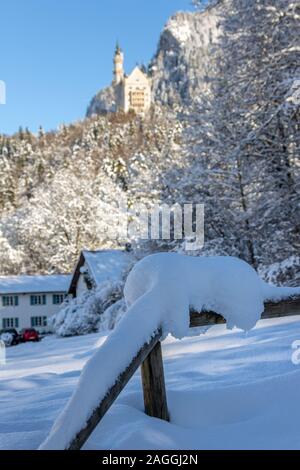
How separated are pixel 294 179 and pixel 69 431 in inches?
475

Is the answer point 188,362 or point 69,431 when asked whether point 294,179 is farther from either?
point 69,431

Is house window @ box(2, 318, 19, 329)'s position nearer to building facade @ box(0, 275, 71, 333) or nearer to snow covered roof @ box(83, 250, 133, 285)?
building facade @ box(0, 275, 71, 333)

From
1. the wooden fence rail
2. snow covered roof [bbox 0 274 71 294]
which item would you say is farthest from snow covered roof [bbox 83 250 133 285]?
the wooden fence rail

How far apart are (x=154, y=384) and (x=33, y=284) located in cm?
4480

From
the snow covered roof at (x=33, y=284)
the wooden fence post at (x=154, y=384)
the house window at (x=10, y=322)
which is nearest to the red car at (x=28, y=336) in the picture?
the snow covered roof at (x=33, y=284)

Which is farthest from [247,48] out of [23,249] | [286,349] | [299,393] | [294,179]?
[23,249]

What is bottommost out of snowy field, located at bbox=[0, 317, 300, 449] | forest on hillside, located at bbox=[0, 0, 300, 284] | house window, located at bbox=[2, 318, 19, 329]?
house window, located at bbox=[2, 318, 19, 329]

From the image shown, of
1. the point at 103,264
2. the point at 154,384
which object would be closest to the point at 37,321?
the point at 103,264

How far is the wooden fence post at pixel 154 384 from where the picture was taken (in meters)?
3.01

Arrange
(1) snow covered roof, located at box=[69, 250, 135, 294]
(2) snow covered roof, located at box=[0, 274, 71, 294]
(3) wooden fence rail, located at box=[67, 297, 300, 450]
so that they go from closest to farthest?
(3) wooden fence rail, located at box=[67, 297, 300, 450] → (1) snow covered roof, located at box=[69, 250, 135, 294] → (2) snow covered roof, located at box=[0, 274, 71, 294]

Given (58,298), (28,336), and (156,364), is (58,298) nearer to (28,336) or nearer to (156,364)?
(28,336)

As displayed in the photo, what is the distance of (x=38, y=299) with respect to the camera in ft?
157

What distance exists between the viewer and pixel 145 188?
2072cm

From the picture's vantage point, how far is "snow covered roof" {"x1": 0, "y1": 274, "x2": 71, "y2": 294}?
151 ft
